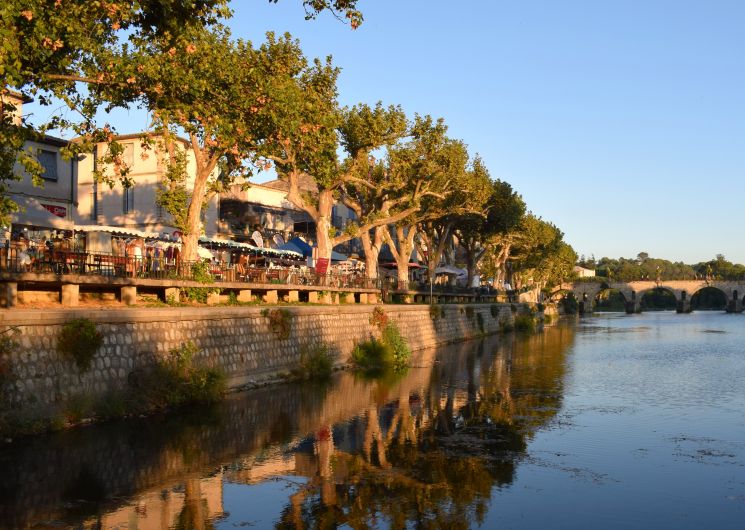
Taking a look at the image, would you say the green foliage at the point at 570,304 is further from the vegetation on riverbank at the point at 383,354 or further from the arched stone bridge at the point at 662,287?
the vegetation on riverbank at the point at 383,354

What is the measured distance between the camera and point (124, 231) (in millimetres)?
30938

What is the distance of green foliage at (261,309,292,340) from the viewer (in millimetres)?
29625

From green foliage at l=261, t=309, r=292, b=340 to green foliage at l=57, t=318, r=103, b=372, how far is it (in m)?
9.80

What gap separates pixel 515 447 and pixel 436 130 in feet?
105

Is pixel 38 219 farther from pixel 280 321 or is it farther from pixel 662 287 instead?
pixel 662 287

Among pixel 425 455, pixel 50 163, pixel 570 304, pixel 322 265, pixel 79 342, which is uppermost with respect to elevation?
pixel 50 163

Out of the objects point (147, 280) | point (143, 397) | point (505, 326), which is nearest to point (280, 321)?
point (147, 280)

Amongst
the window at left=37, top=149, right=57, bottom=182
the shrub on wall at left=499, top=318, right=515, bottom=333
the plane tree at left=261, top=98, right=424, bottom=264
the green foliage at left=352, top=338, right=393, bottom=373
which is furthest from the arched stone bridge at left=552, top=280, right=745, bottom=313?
the window at left=37, top=149, right=57, bottom=182

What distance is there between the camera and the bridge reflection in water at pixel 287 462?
13.6 meters

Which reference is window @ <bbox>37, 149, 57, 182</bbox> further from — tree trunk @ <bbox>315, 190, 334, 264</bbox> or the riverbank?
the riverbank

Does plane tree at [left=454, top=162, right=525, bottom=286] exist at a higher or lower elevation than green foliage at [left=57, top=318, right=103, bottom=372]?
higher

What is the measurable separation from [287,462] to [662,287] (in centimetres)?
17274

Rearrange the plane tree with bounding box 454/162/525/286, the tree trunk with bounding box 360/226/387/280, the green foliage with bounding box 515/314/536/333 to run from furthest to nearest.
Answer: the green foliage with bounding box 515/314/536/333 < the plane tree with bounding box 454/162/525/286 < the tree trunk with bounding box 360/226/387/280

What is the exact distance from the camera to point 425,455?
59.8ft
